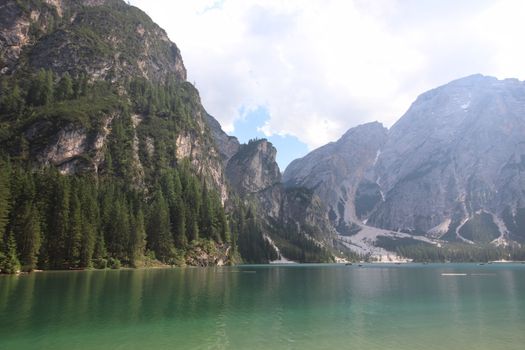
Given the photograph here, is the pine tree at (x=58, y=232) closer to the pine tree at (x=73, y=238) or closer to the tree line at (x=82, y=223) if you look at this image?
the tree line at (x=82, y=223)

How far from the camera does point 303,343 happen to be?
31.0 metres

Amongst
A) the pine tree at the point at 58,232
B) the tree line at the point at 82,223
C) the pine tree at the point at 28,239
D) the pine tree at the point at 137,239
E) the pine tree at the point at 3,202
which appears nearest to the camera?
the pine tree at the point at 3,202

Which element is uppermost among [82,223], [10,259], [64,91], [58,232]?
[64,91]

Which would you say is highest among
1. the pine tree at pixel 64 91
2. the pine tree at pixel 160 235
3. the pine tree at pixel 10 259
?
the pine tree at pixel 64 91

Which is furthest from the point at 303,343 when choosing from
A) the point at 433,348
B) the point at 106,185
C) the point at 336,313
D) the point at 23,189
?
the point at 106,185

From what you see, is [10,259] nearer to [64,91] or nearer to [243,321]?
[243,321]

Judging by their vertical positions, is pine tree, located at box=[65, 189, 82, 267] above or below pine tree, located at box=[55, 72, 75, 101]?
below

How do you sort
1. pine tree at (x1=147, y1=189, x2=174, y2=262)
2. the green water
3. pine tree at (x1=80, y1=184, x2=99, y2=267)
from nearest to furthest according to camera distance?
the green water
pine tree at (x1=80, y1=184, x2=99, y2=267)
pine tree at (x1=147, y1=189, x2=174, y2=262)

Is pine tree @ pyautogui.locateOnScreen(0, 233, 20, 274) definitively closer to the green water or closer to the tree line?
the tree line

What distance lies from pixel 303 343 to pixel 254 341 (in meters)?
3.67

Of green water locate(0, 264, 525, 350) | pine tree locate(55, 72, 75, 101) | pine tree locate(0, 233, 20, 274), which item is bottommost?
green water locate(0, 264, 525, 350)

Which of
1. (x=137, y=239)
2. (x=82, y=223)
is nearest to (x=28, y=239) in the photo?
(x=82, y=223)

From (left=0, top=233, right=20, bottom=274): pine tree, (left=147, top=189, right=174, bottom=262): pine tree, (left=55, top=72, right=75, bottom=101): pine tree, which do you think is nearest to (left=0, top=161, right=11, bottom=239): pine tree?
(left=0, top=233, right=20, bottom=274): pine tree

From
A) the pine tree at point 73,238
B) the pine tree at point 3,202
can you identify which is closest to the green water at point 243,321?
the pine tree at point 3,202
